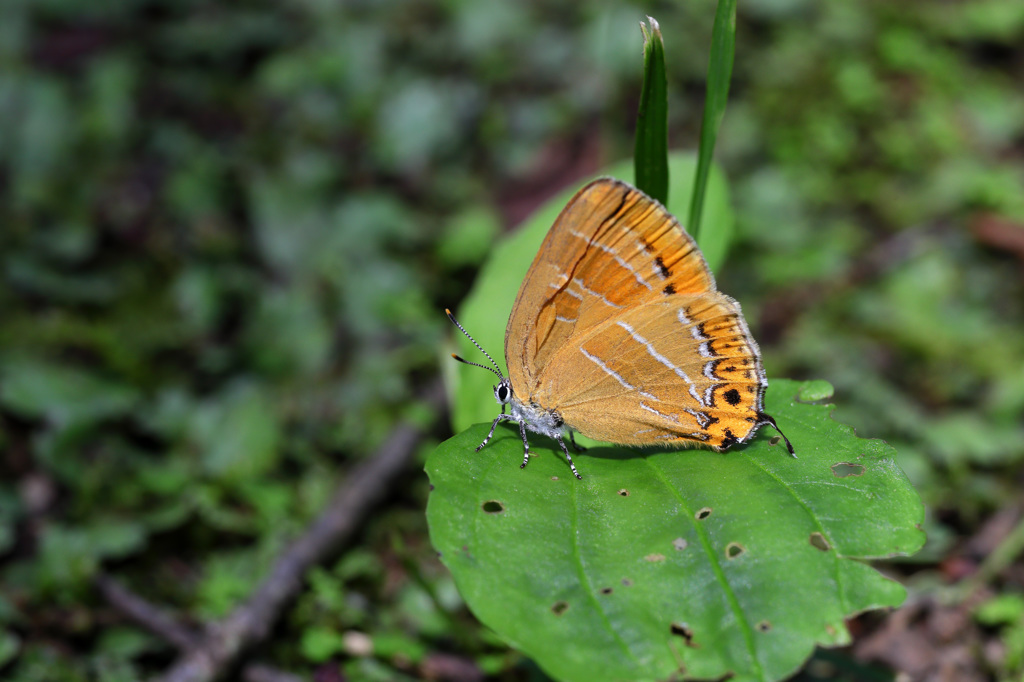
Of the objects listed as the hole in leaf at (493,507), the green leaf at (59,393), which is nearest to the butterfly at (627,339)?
the hole in leaf at (493,507)

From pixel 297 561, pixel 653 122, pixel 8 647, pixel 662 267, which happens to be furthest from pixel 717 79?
pixel 8 647

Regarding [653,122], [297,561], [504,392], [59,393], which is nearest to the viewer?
[653,122]

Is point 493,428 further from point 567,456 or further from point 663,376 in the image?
point 663,376

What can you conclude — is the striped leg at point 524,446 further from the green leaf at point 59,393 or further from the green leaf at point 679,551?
the green leaf at point 59,393

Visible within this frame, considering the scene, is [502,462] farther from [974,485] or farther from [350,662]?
[974,485]

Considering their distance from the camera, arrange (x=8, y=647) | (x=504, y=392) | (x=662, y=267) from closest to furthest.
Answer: (x=662, y=267) < (x=504, y=392) < (x=8, y=647)

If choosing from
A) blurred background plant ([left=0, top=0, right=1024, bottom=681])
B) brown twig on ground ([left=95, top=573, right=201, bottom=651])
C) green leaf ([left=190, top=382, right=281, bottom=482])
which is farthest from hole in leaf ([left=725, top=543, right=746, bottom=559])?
green leaf ([left=190, top=382, right=281, bottom=482])
